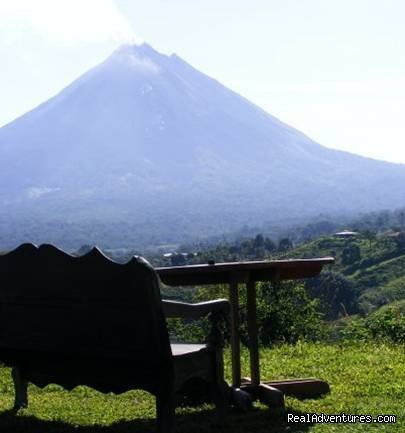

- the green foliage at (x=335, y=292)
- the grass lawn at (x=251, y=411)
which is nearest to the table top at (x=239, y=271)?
the grass lawn at (x=251, y=411)

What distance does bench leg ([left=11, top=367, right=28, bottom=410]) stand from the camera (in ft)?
16.0

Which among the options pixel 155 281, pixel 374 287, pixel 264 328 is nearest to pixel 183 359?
pixel 155 281

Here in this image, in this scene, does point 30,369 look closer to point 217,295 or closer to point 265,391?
point 265,391

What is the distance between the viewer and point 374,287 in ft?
203

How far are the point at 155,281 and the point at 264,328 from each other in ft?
31.5

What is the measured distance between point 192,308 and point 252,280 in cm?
112

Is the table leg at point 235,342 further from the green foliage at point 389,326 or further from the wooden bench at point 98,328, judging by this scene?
the green foliage at point 389,326

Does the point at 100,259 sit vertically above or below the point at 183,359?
above

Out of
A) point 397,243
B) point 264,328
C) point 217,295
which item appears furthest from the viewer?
point 397,243

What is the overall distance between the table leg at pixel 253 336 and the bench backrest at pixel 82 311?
131 centimetres

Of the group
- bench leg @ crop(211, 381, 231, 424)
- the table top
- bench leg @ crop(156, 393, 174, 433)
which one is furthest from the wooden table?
bench leg @ crop(156, 393, 174, 433)

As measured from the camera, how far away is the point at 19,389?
4961 millimetres

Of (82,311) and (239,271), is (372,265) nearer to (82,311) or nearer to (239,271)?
(239,271)

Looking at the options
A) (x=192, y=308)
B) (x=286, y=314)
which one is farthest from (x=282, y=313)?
(x=192, y=308)
